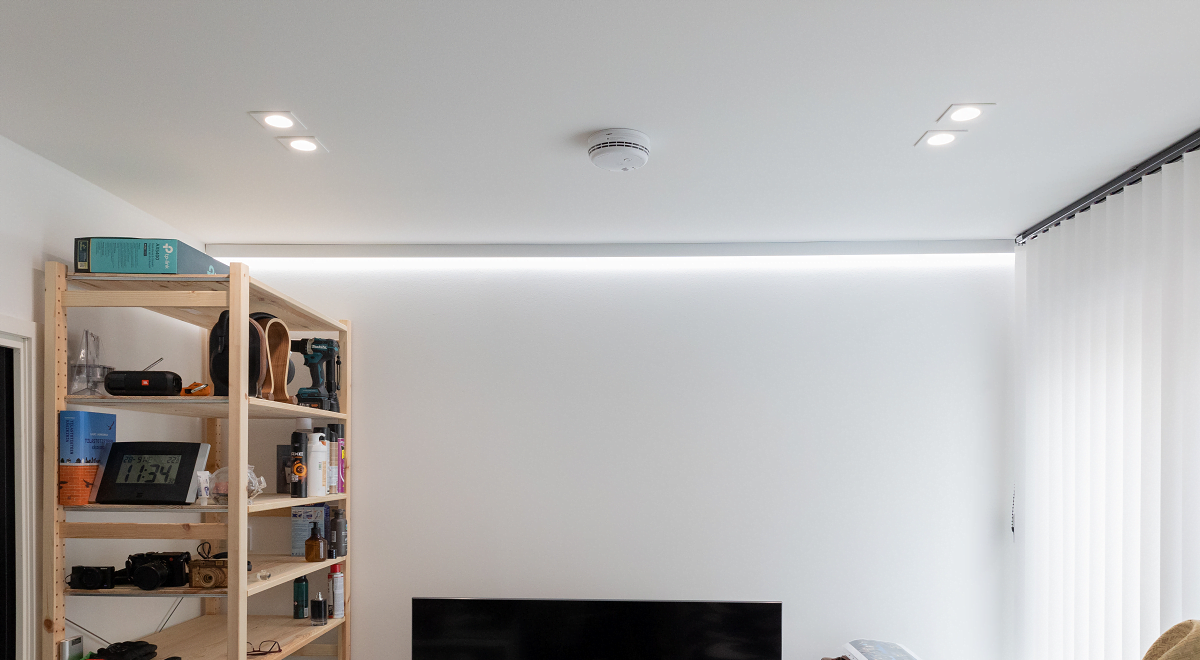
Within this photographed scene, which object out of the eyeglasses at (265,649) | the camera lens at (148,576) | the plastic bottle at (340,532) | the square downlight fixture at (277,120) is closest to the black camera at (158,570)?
the camera lens at (148,576)

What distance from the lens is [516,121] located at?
7.88 ft

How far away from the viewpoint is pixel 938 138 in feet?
8.32

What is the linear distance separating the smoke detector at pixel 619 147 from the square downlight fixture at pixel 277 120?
0.84 m

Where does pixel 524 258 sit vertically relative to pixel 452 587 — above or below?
above

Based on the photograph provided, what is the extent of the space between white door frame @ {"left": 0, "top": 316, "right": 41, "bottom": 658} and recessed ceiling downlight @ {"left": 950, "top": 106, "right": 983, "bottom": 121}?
Answer: 2.77 m

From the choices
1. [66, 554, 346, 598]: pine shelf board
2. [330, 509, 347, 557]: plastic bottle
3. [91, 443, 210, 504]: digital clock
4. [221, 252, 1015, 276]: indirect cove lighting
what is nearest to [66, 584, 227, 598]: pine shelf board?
[66, 554, 346, 598]: pine shelf board

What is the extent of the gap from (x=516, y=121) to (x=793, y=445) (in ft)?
7.01

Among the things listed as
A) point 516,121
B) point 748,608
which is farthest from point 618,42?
point 748,608

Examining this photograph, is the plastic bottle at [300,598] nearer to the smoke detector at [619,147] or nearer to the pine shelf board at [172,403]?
the pine shelf board at [172,403]

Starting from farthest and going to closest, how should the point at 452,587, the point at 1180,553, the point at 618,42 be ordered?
1. the point at 452,587
2. the point at 1180,553
3. the point at 618,42

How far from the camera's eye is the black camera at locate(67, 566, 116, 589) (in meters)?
2.65

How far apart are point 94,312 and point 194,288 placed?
0.38m

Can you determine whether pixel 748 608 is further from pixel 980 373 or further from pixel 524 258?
pixel 524 258

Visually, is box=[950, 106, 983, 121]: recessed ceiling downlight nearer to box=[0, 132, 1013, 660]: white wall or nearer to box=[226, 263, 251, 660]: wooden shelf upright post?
box=[0, 132, 1013, 660]: white wall
